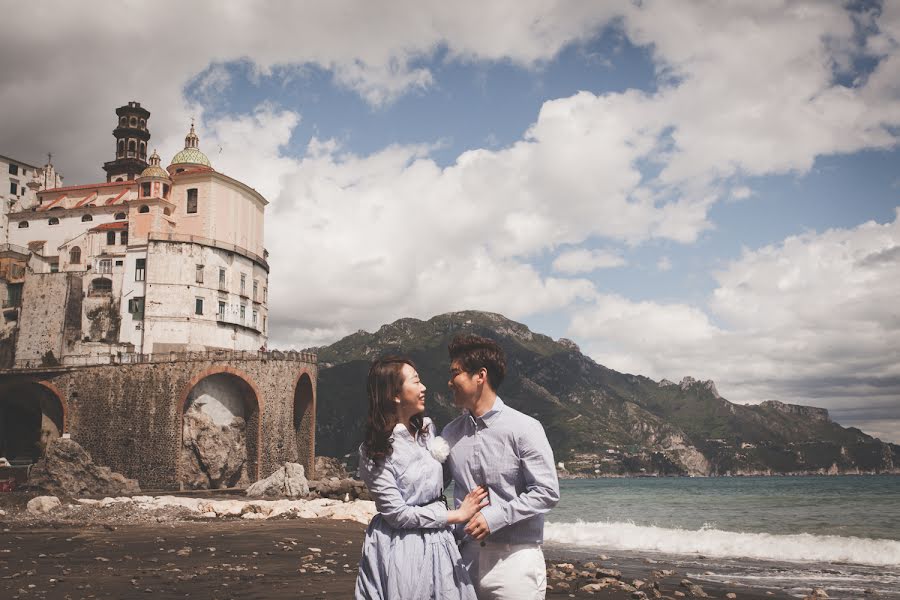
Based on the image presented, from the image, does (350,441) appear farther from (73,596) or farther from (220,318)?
(73,596)

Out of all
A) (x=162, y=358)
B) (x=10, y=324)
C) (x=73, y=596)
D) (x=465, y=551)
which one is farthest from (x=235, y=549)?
(x=10, y=324)

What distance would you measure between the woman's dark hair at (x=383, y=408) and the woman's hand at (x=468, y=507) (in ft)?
1.72

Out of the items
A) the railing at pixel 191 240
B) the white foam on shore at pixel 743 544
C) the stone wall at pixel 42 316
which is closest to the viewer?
the white foam on shore at pixel 743 544

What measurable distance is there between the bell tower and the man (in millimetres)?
61359

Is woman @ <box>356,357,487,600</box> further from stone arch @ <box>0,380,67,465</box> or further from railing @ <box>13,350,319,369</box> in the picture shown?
stone arch @ <box>0,380,67,465</box>

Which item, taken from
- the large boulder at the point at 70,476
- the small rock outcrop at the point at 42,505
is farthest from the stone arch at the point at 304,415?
the small rock outcrop at the point at 42,505

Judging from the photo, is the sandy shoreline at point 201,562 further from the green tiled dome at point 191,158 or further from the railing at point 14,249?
the green tiled dome at point 191,158

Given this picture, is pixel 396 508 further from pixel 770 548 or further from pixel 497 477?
pixel 770 548

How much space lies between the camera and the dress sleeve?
4.16 m

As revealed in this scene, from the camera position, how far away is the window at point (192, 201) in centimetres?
4575

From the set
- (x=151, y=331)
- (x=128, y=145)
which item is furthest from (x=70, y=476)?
(x=128, y=145)

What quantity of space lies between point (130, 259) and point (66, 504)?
23.3m

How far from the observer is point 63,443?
31516 mm

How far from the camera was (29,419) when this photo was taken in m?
43.8
